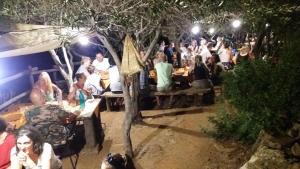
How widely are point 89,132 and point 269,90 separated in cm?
389

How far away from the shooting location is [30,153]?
4.28 meters

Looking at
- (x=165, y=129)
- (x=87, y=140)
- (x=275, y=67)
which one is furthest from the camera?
(x=165, y=129)

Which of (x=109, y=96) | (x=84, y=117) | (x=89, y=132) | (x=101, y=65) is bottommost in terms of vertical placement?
(x=89, y=132)

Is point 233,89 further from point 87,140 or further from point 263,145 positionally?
point 87,140

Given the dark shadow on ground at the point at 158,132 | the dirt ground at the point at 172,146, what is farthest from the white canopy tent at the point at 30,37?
the dark shadow on ground at the point at 158,132

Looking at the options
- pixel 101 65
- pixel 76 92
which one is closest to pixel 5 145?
pixel 76 92

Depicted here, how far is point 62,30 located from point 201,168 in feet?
12.8

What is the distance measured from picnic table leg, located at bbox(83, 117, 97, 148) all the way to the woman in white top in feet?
9.90

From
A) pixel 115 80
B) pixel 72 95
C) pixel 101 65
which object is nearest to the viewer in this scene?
pixel 72 95

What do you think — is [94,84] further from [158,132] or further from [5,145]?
[5,145]

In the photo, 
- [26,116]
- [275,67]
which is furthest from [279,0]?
[26,116]

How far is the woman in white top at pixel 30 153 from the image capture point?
4.25m

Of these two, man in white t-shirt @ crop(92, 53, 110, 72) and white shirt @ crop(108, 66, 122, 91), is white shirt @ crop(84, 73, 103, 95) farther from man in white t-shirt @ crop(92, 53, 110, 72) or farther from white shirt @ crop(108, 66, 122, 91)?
man in white t-shirt @ crop(92, 53, 110, 72)

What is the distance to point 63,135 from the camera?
6.88 metres
